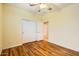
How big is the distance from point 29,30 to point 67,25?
665mm

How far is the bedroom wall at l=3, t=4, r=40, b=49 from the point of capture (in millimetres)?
1345

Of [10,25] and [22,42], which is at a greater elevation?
[10,25]

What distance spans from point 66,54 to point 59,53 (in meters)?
0.11

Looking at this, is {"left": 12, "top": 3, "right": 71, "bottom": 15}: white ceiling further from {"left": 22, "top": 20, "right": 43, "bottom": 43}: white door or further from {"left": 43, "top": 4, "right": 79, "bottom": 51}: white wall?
{"left": 22, "top": 20, "right": 43, "bottom": 43}: white door

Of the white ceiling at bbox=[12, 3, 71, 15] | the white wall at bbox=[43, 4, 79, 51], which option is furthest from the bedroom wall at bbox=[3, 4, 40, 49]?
the white wall at bbox=[43, 4, 79, 51]

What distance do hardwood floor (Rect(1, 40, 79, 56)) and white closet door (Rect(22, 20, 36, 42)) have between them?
9 cm

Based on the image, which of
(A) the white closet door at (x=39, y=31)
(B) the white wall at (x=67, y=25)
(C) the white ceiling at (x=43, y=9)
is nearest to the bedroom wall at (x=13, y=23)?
(C) the white ceiling at (x=43, y=9)

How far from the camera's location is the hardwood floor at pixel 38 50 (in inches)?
53.8

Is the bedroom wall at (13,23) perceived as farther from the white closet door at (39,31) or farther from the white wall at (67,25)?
the white wall at (67,25)

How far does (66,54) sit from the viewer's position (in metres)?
1.37

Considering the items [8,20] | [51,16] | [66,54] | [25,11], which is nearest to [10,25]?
[8,20]

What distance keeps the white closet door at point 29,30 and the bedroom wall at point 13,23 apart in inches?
3.6

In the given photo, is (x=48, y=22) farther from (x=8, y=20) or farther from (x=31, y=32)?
(x=8, y=20)

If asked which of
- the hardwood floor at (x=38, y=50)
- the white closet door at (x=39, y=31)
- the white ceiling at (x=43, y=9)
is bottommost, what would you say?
the hardwood floor at (x=38, y=50)
